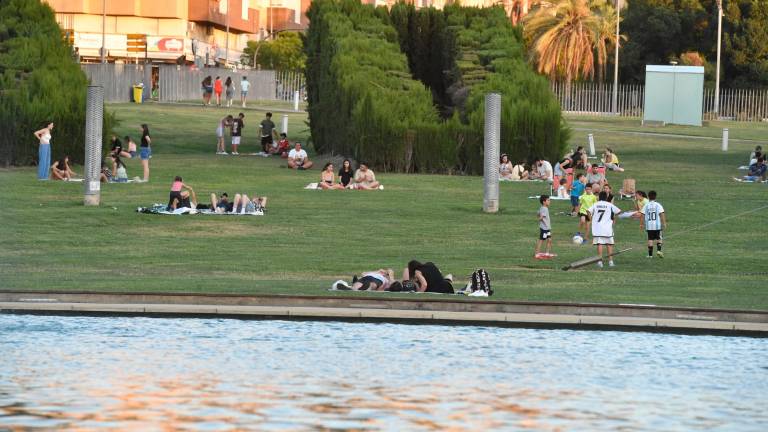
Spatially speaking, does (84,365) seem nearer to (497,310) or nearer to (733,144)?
(497,310)

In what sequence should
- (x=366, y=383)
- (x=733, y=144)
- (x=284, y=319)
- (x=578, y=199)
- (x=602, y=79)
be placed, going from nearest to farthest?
(x=366, y=383)
(x=284, y=319)
(x=578, y=199)
(x=733, y=144)
(x=602, y=79)

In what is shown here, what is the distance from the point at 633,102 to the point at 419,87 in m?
42.5

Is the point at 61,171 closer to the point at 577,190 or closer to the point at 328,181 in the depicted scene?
the point at 328,181

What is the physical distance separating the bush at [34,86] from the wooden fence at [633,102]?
45.2 meters

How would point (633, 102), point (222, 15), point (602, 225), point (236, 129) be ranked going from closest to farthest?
point (602, 225) → point (236, 129) → point (633, 102) → point (222, 15)

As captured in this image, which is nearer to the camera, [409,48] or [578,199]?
[578,199]

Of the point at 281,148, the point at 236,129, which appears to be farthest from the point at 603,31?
the point at 236,129

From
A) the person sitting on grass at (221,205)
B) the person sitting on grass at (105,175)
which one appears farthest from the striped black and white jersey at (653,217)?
the person sitting on grass at (105,175)

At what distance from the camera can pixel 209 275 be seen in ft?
86.5

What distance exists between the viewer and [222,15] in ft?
433

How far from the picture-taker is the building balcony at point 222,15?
126 m

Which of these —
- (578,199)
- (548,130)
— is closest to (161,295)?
(578,199)

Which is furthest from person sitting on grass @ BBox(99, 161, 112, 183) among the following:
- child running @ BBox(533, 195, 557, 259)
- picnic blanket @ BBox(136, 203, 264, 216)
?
child running @ BBox(533, 195, 557, 259)

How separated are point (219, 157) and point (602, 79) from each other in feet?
175
